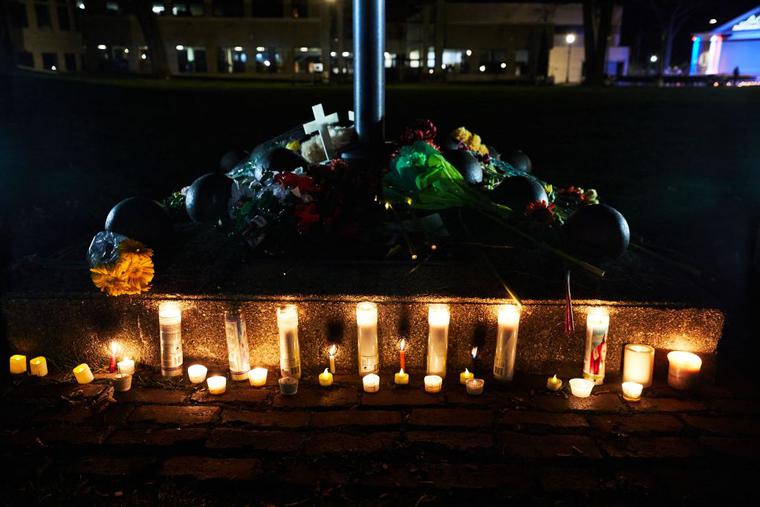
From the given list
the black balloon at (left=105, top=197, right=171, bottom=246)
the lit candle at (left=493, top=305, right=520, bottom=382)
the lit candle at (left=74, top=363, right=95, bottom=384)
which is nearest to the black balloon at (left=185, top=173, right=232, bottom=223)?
the black balloon at (left=105, top=197, right=171, bottom=246)

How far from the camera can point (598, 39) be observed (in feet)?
131

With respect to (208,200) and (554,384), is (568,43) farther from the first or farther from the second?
(554,384)

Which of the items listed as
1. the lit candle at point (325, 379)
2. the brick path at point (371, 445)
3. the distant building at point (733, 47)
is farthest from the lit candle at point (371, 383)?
the distant building at point (733, 47)

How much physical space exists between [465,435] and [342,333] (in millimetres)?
1062

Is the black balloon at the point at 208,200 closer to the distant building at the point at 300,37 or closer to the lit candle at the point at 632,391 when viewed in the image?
the lit candle at the point at 632,391

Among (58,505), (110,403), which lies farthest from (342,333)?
(58,505)

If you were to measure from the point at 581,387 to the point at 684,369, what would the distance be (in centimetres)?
63

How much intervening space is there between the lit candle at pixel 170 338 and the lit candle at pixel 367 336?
1086mm

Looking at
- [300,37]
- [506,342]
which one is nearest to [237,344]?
[506,342]

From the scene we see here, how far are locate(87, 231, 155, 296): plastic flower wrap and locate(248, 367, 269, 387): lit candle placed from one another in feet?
2.83

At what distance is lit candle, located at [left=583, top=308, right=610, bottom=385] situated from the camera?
3783 mm

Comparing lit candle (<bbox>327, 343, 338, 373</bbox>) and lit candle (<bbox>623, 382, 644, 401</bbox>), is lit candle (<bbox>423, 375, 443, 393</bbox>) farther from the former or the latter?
lit candle (<bbox>623, 382, 644, 401</bbox>)

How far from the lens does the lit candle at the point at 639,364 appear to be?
3812 mm

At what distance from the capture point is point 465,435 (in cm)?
334
